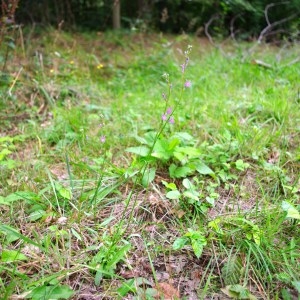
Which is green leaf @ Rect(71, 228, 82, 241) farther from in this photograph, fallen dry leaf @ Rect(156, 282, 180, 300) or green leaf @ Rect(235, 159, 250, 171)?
green leaf @ Rect(235, 159, 250, 171)

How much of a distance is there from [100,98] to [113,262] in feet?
7.63

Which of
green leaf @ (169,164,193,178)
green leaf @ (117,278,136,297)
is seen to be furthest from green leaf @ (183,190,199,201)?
green leaf @ (117,278,136,297)

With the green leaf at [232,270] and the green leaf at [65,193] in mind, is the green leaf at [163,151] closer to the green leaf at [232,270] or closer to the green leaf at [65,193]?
the green leaf at [65,193]

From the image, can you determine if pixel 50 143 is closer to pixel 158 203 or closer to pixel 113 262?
pixel 158 203

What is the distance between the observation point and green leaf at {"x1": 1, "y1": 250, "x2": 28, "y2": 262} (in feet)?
4.68

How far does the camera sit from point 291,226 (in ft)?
5.50

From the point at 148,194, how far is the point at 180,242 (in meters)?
0.40

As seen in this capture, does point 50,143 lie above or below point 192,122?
below

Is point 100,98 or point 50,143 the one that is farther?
point 100,98

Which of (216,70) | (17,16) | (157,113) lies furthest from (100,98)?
(17,16)

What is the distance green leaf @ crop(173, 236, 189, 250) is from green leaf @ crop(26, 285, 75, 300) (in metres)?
0.51

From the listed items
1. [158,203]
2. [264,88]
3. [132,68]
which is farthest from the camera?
[132,68]

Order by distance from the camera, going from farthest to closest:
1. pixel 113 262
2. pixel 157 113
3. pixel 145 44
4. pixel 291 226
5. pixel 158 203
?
pixel 145 44 → pixel 157 113 → pixel 158 203 → pixel 291 226 → pixel 113 262

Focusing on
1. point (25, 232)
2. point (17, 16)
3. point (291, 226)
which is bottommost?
point (25, 232)
